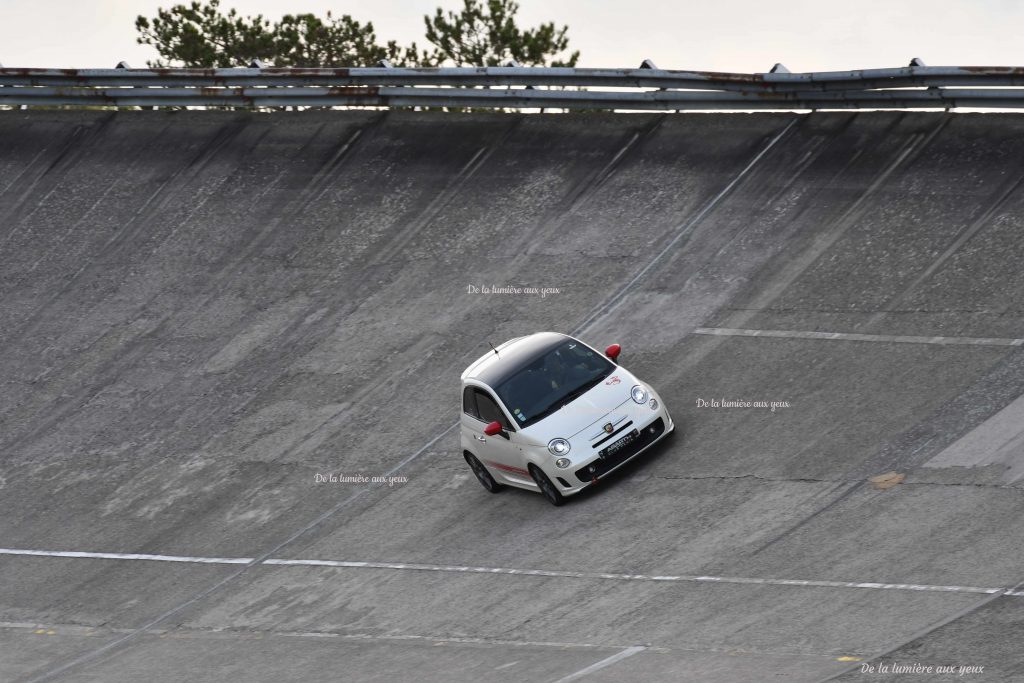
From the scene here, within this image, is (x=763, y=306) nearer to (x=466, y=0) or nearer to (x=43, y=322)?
(x=43, y=322)

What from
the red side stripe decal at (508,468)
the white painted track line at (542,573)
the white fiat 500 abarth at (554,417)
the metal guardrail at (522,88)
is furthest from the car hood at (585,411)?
the metal guardrail at (522,88)

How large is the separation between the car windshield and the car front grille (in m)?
0.74

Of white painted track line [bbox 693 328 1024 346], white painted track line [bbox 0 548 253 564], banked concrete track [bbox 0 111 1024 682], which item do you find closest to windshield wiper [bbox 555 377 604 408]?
banked concrete track [bbox 0 111 1024 682]

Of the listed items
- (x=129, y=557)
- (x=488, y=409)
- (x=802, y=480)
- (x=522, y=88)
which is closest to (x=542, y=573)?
(x=488, y=409)

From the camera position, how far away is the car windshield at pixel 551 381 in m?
15.1

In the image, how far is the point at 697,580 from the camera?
12.4m

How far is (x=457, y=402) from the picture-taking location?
58.1ft

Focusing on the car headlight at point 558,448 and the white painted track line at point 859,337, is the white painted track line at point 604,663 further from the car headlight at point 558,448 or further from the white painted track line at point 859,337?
the white painted track line at point 859,337

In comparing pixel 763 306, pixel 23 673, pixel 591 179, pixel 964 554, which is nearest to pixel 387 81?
pixel 591 179

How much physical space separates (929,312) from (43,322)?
13.8 metres

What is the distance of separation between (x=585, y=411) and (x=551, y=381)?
2.09 feet

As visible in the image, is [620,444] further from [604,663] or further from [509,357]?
[604,663]

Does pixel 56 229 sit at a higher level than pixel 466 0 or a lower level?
lower

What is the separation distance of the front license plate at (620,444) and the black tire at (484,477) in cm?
153
